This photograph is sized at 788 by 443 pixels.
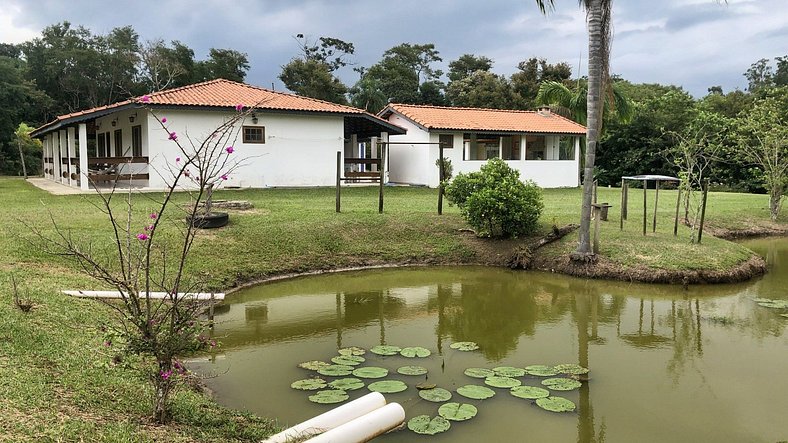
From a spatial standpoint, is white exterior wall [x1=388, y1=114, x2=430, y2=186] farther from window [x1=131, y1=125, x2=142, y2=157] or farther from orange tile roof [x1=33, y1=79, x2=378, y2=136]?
window [x1=131, y1=125, x2=142, y2=157]

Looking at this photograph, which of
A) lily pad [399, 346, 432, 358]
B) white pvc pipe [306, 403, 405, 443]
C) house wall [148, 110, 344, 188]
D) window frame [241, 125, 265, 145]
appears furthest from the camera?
window frame [241, 125, 265, 145]

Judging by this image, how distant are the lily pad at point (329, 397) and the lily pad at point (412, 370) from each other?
2.77 ft

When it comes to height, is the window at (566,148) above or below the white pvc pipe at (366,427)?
above

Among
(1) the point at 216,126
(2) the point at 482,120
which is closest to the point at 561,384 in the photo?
(1) the point at 216,126

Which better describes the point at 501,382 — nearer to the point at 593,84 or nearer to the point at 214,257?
the point at 214,257

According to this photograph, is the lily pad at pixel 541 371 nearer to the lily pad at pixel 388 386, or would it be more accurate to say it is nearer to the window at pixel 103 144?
the lily pad at pixel 388 386

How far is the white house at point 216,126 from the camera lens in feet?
63.5

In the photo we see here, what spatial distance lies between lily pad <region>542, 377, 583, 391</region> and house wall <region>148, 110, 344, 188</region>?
A: 51.6 ft

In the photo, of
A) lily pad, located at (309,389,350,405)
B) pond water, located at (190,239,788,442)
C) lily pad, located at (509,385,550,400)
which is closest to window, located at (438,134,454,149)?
pond water, located at (190,239,788,442)

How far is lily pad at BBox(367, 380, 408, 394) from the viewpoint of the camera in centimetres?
581

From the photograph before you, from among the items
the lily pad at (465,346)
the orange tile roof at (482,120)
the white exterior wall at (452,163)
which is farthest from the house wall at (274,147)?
the lily pad at (465,346)

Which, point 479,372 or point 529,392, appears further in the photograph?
point 479,372

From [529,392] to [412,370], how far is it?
127cm

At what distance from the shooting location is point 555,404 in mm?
5582
